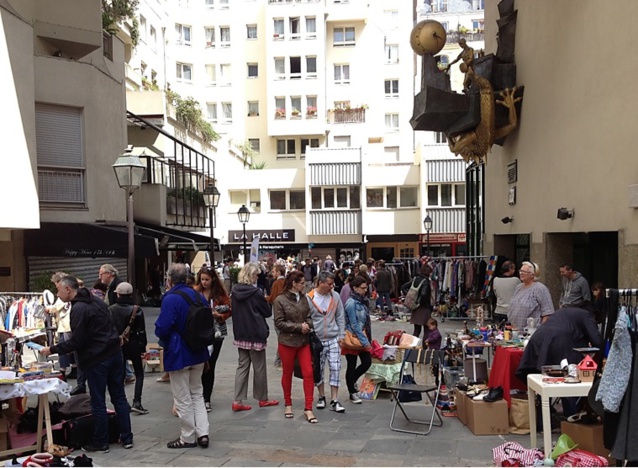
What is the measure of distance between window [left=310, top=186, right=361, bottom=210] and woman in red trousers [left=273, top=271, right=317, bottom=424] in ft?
105

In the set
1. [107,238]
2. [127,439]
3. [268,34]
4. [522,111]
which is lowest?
[127,439]

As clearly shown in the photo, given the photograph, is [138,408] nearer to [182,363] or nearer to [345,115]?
[182,363]

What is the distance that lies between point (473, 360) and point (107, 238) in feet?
32.5

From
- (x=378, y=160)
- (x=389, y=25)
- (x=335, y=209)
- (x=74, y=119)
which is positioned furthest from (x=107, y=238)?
(x=389, y=25)

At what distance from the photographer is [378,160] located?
41.7 metres

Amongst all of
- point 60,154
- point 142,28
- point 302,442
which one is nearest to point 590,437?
point 302,442

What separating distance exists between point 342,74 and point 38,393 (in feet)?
134

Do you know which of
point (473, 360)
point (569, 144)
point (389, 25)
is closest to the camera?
point (473, 360)

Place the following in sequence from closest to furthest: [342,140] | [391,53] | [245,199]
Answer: [245,199], [342,140], [391,53]

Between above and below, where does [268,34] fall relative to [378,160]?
above

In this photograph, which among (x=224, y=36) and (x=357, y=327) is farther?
(x=224, y=36)

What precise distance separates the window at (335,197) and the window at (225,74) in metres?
11.7

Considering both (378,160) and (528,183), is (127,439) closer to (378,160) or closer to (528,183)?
(528,183)

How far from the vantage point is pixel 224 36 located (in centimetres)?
4597
